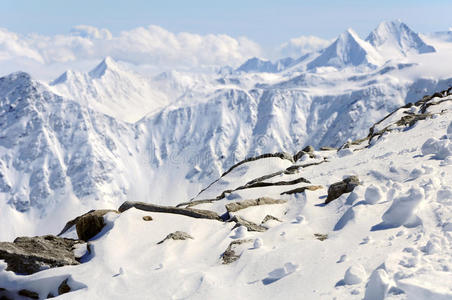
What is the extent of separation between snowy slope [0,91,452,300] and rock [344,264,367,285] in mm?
26

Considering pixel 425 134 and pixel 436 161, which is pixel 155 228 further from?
pixel 425 134

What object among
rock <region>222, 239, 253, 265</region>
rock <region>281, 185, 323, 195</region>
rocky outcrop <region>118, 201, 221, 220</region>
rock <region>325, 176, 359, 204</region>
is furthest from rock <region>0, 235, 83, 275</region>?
rock <region>325, 176, 359, 204</region>

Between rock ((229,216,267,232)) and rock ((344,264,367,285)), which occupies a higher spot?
rock ((344,264,367,285))

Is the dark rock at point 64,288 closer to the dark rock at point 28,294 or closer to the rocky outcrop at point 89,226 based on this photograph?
the dark rock at point 28,294

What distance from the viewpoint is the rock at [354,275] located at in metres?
11.0

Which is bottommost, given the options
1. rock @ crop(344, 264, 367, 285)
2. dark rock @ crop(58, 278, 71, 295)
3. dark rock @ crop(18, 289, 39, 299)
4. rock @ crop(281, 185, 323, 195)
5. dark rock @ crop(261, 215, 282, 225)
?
dark rock @ crop(18, 289, 39, 299)

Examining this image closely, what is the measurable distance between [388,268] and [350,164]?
62.8 feet

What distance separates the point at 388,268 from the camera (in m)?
11.0

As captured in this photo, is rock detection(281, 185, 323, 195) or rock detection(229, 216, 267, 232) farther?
rock detection(281, 185, 323, 195)

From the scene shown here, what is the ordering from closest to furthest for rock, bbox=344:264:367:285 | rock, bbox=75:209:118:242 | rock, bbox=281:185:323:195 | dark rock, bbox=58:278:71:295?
rock, bbox=344:264:367:285
dark rock, bbox=58:278:71:295
rock, bbox=75:209:118:242
rock, bbox=281:185:323:195

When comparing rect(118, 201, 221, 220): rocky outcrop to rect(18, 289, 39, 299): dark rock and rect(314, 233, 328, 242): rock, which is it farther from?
rect(18, 289, 39, 299): dark rock

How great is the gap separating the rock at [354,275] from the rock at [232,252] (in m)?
4.81

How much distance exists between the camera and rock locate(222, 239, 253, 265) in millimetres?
15141

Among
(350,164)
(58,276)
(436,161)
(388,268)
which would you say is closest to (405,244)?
(388,268)
